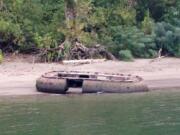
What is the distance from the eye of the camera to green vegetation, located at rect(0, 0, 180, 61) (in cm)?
3491

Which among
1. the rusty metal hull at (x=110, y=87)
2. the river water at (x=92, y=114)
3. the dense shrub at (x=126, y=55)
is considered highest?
the dense shrub at (x=126, y=55)

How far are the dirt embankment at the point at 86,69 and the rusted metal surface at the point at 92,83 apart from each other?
0.71 m

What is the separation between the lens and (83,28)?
36000 millimetres

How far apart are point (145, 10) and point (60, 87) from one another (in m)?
11.4

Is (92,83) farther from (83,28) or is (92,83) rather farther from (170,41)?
(170,41)

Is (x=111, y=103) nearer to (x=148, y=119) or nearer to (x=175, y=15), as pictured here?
(x=148, y=119)

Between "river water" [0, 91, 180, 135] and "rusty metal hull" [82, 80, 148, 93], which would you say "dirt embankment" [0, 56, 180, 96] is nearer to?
"rusty metal hull" [82, 80, 148, 93]

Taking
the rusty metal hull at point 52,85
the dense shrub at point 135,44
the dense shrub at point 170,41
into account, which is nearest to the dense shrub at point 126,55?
the dense shrub at point 135,44

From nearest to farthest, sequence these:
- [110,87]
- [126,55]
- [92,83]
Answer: [92,83], [110,87], [126,55]

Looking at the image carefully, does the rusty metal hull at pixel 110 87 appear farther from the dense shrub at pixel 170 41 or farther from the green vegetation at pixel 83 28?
the dense shrub at pixel 170 41

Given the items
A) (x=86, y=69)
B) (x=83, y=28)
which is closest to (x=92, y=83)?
(x=86, y=69)

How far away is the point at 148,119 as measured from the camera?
23.5 m

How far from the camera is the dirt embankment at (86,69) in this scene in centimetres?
2991

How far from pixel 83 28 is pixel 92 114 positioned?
39.5 ft
